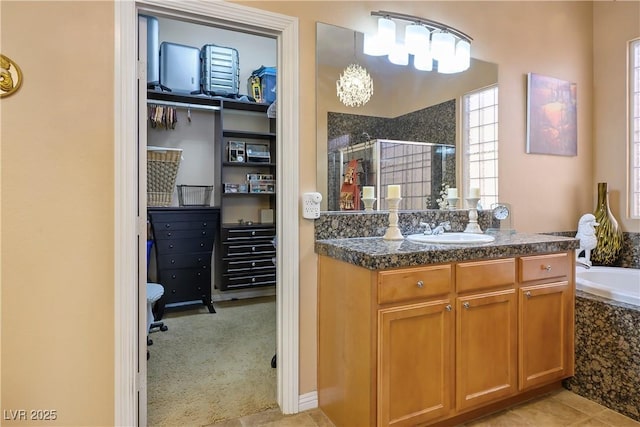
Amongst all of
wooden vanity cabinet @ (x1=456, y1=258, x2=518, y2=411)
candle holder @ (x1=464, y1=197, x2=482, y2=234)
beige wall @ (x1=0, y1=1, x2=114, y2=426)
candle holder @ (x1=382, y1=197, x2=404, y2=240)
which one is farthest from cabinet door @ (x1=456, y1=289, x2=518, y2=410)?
beige wall @ (x1=0, y1=1, x2=114, y2=426)

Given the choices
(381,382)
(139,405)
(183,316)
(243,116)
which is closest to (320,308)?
(381,382)

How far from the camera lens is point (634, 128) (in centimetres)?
299

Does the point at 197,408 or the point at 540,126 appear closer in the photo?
the point at 197,408

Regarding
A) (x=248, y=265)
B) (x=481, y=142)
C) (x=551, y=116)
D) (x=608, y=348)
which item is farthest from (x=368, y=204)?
(x=248, y=265)

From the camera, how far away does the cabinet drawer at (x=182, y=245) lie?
3541mm

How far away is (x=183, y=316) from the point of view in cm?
362

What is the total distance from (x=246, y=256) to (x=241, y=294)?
0.52 m

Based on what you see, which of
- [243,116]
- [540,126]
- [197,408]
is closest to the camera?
[197,408]

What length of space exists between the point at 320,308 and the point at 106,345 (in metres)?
1.05

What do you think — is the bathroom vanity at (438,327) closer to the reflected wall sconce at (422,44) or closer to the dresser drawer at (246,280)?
the reflected wall sconce at (422,44)

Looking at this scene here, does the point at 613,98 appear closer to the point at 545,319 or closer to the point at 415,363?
the point at 545,319

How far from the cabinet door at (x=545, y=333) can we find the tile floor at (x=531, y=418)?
0.48 feet

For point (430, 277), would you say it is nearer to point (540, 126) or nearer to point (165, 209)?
point (540, 126)

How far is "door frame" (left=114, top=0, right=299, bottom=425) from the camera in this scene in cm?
162
